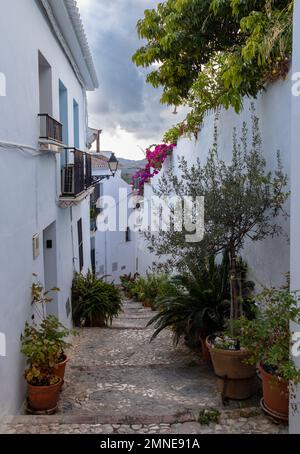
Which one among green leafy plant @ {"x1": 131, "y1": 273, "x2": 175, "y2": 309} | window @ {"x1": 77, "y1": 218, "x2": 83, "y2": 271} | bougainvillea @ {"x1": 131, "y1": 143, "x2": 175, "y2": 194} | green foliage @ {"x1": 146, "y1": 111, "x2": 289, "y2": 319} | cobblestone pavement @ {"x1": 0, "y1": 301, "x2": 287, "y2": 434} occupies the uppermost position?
bougainvillea @ {"x1": 131, "y1": 143, "x2": 175, "y2": 194}

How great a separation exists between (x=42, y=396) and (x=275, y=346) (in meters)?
2.44

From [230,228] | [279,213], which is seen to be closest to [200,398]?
[230,228]

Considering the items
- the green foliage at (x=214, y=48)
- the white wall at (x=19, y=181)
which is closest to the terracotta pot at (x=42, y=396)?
the white wall at (x=19, y=181)

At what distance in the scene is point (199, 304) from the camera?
5.88 metres

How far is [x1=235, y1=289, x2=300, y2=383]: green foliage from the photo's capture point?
3.23m

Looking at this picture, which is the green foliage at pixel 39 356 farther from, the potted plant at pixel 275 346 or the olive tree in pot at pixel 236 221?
the potted plant at pixel 275 346

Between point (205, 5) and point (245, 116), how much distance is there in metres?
1.65

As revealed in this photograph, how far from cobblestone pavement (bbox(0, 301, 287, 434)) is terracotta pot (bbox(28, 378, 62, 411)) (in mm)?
198

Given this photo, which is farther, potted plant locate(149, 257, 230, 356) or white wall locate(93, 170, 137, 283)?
white wall locate(93, 170, 137, 283)

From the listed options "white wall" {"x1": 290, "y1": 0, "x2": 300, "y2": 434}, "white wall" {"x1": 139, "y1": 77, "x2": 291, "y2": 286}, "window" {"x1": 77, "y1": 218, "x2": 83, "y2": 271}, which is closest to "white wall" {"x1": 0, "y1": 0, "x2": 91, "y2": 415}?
"white wall" {"x1": 290, "y1": 0, "x2": 300, "y2": 434}

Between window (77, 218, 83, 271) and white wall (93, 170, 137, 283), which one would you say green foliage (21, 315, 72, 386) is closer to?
window (77, 218, 83, 271)

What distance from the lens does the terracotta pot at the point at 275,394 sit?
3529mm

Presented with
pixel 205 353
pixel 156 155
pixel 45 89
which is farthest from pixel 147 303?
pixel 45 89

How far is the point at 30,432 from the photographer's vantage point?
11.8ft
